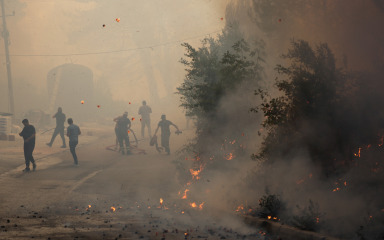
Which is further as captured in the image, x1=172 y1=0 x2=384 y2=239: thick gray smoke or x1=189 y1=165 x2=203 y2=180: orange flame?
x1=189 y1=165 x2=203 y2=180: orange flame

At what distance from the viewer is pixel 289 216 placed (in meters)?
7.98

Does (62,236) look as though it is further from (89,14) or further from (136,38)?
(89,14)

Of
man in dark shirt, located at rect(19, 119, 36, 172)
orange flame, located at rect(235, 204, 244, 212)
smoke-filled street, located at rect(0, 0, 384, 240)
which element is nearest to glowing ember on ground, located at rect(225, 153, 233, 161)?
smoke-filled street, located at rect(0, 0, 384, 240)

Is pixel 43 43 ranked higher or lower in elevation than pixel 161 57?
higher

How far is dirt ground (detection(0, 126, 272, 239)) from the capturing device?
24.8ft

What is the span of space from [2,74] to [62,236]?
49.4 meters

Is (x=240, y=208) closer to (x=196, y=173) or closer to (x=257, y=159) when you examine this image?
(x=257, y=159)

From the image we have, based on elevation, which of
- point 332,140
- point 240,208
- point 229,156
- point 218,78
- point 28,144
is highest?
point 218,78

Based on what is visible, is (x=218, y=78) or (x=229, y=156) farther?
(x=218, y=78)

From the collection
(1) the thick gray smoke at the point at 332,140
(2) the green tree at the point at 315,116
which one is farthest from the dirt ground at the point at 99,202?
(2) the green tree at the point at 315,116

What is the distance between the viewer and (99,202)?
1035cm

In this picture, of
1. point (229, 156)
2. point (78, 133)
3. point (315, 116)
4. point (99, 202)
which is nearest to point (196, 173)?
point (229, 156)

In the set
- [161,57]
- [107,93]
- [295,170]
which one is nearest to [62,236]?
[295,170]

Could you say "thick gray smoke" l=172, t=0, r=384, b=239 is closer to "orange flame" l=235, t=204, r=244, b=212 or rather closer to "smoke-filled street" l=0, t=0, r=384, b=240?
"smoke-filled street" l=0, t=0, r=384, b=240
